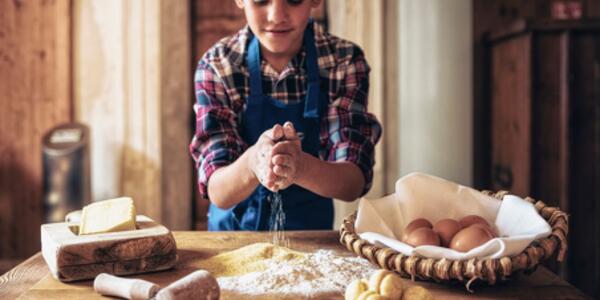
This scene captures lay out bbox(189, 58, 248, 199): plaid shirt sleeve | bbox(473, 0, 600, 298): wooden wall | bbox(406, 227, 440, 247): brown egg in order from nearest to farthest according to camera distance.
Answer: bbox(406, 227, 440, 247): brown egg, bbox(189, 58, 248, 199): plaid shirt sleeve, bbox(473, 0, 600, 298): wooden wall

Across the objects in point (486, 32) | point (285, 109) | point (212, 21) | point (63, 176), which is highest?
point (212, 21)

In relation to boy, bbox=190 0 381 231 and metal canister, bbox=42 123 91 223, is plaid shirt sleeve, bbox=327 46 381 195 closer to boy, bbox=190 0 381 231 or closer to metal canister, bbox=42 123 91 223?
boy, bbox=190 0 381 231

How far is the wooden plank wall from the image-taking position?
408 centimetres

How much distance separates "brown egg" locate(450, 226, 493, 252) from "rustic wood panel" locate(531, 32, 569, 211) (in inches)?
92.3

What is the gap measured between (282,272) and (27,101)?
330 cm

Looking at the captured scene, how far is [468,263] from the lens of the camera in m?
1.09

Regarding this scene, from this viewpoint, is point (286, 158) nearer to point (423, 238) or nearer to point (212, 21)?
point (423, 238)

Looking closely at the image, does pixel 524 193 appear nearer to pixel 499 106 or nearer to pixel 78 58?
pixel 499 106

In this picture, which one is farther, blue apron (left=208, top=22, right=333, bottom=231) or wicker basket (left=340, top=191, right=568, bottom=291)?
blue apron (left=208, top=22, right=333, bottom=231)

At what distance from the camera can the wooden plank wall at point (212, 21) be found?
13.4 ft

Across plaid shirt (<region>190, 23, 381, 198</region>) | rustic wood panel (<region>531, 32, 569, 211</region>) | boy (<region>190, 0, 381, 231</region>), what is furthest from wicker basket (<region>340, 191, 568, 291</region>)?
rustic wood panel (<region>531, 32, 569, 211</region>)

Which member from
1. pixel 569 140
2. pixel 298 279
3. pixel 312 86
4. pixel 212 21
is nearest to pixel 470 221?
pixel 298 279

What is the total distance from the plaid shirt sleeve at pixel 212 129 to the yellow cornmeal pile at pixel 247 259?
419mm

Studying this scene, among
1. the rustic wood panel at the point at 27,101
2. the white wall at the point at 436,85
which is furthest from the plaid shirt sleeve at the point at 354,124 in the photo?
the rustic wood panel at the point at 27,101
